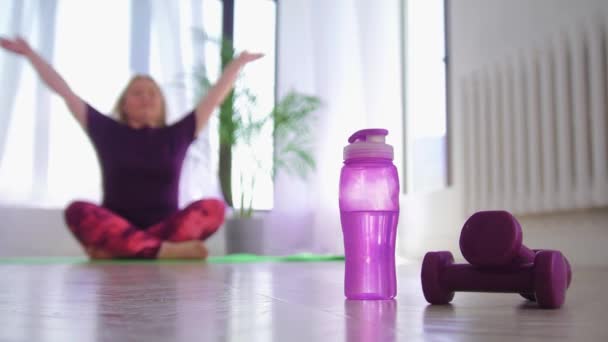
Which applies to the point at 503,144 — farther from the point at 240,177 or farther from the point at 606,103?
the point at 240,177

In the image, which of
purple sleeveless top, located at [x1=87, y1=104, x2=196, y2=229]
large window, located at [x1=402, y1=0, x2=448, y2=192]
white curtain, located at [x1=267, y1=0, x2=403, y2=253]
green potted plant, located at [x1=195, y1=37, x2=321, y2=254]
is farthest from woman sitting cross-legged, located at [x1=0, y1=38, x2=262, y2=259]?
large window, located at [x1=402, y1=0, x2=448, y2=192]

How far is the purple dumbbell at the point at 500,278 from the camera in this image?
743mm

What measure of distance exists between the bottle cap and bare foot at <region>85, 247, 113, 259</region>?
254cm

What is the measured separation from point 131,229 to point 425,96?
219 cm

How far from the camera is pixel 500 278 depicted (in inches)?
30.6

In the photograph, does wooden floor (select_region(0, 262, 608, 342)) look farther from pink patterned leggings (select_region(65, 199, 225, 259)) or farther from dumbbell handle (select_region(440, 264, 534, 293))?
pink patterned leggings (select_region(65, 199, 225, 259))

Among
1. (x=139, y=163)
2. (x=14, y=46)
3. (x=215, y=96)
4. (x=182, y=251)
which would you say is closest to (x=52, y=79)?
(x=14, y=46)

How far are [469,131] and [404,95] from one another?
1.51 metres

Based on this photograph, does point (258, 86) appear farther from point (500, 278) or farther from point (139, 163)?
point (500, 278)

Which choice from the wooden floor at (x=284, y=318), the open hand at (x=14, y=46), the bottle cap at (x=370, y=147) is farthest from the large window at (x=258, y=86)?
the bottle cap at (x=370, y=147)

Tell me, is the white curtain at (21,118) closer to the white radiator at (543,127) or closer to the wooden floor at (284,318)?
the white radiator at (543,127)

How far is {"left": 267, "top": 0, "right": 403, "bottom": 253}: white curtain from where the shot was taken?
4.48 meters

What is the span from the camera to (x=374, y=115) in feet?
14.8

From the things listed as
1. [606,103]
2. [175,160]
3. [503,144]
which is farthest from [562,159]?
[175,160]
